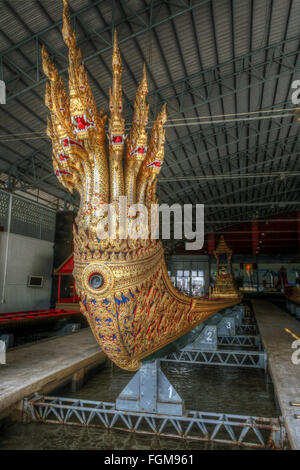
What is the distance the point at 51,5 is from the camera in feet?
22.4

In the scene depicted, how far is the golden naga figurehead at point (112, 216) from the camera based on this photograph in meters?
2.78

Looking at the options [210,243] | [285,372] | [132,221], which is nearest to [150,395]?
[132,221]

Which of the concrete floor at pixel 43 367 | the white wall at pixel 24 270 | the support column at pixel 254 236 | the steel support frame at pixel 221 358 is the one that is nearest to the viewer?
the concrete floor at pixel 43 367

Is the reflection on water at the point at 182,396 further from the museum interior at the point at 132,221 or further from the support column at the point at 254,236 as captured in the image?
the support column at the point at 254,236

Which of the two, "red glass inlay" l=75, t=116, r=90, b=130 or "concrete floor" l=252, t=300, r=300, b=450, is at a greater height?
"red glass inlay" l=75, t=116, r=90, b=130

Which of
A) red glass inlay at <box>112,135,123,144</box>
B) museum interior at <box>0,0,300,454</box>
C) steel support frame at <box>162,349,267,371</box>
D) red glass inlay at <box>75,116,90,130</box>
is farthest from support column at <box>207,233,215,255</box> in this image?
red glass inlay at <box>75,116,90,130</box>

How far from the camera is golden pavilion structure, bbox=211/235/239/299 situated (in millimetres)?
11477

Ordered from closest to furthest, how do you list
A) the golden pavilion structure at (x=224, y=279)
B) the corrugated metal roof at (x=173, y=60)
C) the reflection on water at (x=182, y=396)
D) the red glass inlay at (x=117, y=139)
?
the red glass inlay at (x=117, y=139) → the reflection on water at (x=182, y=396) → the corrugated metal roof at (x=173, y=60) → the golden pavilion structure at (x=224, y=279)

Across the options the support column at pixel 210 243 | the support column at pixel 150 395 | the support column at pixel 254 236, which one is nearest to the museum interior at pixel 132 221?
the support column at pixel 150 395

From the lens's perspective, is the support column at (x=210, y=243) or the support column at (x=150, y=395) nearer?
the support column at (x=150, y=395)

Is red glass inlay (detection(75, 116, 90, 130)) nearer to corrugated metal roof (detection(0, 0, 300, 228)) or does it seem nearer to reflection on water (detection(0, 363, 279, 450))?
reflection on water (detection(0, 363, 279, 450))

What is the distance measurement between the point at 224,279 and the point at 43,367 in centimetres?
842

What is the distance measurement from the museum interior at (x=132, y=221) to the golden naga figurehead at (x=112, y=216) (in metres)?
0.02

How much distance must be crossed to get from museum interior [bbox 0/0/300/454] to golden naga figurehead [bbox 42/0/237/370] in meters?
0.02
